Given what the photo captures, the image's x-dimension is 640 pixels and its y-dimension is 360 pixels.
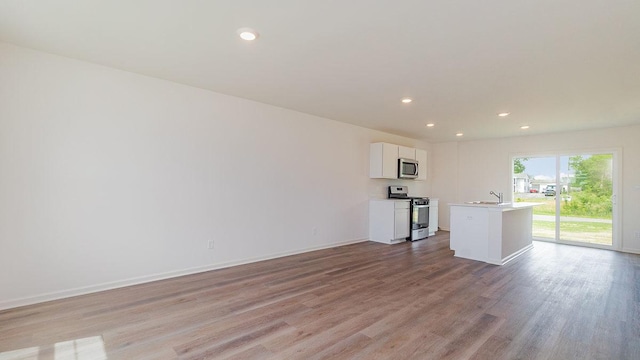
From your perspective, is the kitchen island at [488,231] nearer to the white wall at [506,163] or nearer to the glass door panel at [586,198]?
the glass door panel at [586,198]

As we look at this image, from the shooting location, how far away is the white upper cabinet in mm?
6094

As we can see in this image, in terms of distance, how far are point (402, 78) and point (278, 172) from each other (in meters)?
2.29

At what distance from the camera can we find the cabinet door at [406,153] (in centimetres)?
650

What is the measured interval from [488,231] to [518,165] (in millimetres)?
3114

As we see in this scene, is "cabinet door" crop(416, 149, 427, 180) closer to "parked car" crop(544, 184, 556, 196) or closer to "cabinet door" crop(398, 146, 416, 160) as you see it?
"cabinet door" crop(398, 146, 416, 160)

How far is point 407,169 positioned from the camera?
261 inches

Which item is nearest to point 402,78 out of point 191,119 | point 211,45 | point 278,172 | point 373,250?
point 211,45

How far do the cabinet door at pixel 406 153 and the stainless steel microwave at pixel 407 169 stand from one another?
9 cm

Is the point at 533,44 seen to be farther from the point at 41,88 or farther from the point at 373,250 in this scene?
the point at 41,88

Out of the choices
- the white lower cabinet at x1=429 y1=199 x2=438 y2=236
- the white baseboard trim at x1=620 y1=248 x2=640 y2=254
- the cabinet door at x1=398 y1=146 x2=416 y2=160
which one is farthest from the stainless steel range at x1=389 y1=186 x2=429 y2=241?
the white baseboard trim at x1=620 y1=248 x2=640 y2=254

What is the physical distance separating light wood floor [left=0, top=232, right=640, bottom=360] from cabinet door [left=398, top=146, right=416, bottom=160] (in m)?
2.93

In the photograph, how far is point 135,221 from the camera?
3.41 m

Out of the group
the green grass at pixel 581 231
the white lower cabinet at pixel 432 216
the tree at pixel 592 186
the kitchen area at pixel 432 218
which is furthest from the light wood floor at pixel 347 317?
the white lower cabinet at pixel 432 216

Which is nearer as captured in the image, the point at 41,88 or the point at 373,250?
the point at 41,88
